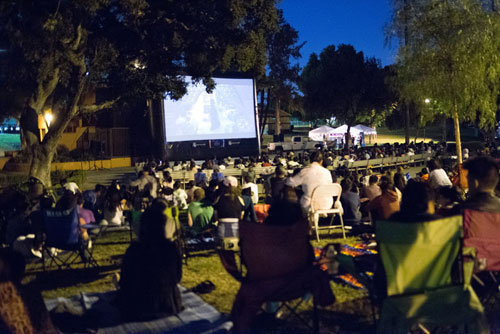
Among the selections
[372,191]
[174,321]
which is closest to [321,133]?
[372,191]

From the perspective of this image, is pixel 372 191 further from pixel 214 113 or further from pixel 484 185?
pixel 214 113

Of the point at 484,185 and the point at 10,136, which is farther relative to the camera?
the point at 10,136

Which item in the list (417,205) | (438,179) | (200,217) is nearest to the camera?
(417,205)

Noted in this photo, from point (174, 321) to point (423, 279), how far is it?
2385 millimetres

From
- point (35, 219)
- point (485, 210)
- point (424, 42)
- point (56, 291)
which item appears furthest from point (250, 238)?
point (424, 42)

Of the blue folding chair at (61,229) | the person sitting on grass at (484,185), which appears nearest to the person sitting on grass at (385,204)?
the person sitting on grass at (484,185)

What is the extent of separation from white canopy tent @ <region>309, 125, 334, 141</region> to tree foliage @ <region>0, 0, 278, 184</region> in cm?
2422

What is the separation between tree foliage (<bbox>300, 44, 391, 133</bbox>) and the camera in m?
40.6

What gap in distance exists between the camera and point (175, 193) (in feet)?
36.6

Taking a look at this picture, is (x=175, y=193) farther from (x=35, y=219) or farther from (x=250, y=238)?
(x=250, y=238)

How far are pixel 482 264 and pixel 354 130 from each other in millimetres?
39886

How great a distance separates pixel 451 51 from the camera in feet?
41.4

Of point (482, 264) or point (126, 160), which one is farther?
point (126, 160)

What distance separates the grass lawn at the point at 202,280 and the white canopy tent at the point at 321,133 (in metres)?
34.8
